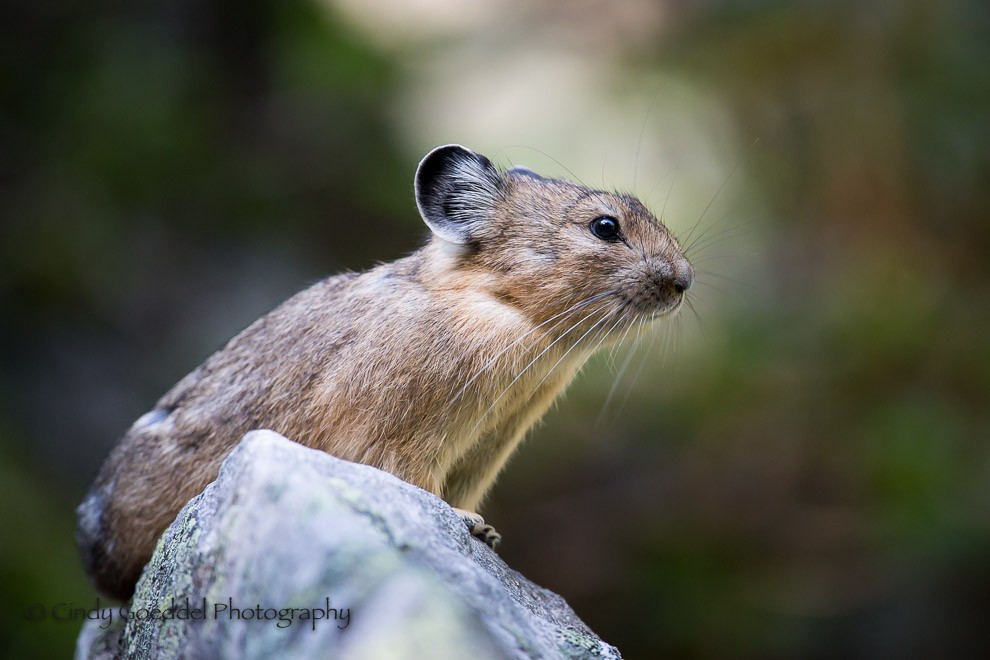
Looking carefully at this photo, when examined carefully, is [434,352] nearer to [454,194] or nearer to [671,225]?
[454,194]

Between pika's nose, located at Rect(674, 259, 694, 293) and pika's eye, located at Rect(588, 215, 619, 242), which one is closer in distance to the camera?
pika's nose, located at Rect(674, 259, 694, 293)

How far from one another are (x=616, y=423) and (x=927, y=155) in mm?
4357

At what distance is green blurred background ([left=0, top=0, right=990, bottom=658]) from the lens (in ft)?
33.6

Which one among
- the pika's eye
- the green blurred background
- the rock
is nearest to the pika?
the pika's eye

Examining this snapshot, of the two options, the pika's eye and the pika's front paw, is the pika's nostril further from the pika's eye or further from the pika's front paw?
the pika's front paw

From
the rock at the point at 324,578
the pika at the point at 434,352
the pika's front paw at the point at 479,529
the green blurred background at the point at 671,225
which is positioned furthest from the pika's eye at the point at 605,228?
the green blurred background at the point at 671,225

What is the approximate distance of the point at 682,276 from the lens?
5.31 meters

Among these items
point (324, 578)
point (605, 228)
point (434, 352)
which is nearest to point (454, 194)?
point (605, 228)

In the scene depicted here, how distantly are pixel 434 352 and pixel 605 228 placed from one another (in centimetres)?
120

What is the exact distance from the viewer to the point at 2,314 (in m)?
10.2

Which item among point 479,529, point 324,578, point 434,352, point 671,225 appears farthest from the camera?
point 671,225

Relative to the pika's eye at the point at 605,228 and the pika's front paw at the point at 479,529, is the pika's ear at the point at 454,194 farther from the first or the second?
the pika's front paw at the point at 479,529

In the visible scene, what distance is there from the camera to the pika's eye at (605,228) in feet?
17.8

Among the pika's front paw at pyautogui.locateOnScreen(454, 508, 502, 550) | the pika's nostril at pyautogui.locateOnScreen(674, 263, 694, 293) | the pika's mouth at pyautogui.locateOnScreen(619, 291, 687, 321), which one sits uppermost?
the pika's nostril at pyautogui.locateOnScreen(674, 263, 694, 293)
